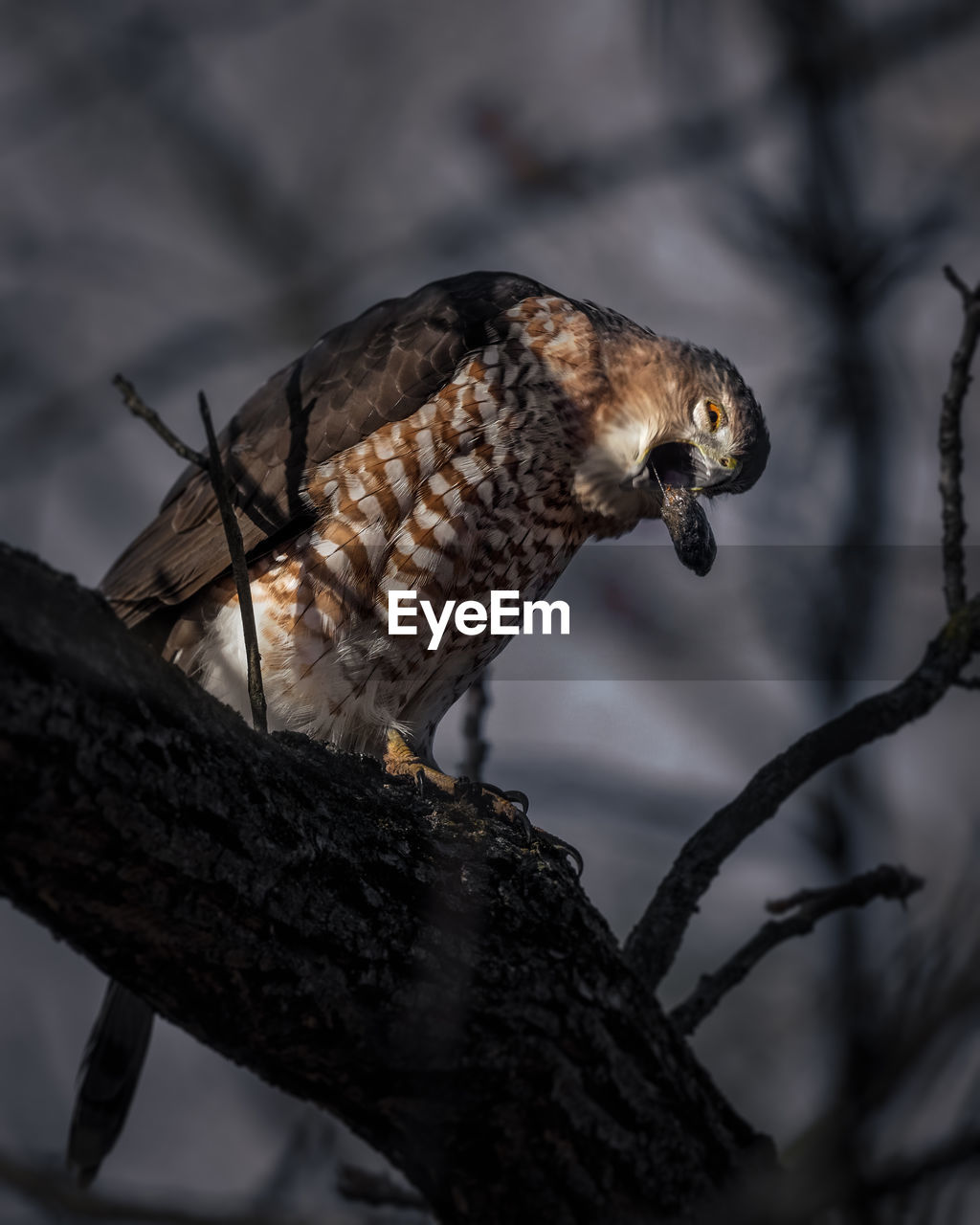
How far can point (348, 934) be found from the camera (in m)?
2.01

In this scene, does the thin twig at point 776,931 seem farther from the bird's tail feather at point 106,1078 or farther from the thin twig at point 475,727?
the bird's tail feather at point 106,1078

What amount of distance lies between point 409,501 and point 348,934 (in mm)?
1504

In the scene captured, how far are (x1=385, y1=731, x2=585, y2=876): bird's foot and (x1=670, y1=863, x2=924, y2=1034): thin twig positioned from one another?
504 millimetres

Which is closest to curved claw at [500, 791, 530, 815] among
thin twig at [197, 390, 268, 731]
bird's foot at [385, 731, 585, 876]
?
bird's foot at [385, 731, 585, 876]

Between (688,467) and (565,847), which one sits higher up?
(688,467)

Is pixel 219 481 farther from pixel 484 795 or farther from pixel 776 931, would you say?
pixel 776 931

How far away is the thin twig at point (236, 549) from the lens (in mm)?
1884

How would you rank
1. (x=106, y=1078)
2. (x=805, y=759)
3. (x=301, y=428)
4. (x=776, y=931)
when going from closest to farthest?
(x=805, y=759) → (x=776, y=931) → (x=106, y=1078) → (x=301, y=428)

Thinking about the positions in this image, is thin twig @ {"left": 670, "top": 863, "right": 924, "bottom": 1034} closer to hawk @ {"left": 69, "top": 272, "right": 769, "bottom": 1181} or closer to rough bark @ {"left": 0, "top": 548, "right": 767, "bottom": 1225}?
rough bark @ {"left": 0, "top": 548, "right": 767, "bottom": 1225}

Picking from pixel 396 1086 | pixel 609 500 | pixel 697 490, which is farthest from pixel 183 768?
pixel 697 490

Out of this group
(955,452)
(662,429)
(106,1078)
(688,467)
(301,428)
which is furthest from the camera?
(688,467)

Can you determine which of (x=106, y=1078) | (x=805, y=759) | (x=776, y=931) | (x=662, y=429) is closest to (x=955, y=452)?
(x=805, y=759)

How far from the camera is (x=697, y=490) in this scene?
11.8 ft

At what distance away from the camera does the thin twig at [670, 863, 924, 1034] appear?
9.73 ft
